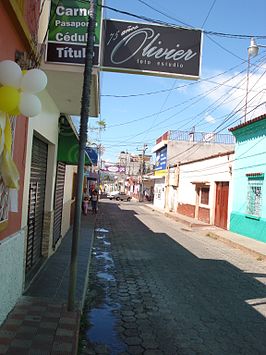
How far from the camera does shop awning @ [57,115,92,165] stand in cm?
1037

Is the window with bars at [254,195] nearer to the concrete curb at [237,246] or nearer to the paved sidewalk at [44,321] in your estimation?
the concrete curb at [237,246]

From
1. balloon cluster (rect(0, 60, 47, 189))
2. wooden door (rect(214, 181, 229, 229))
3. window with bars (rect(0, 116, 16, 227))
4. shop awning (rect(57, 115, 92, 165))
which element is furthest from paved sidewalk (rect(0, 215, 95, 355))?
wooden door (rect(214, 181, 229, 229))

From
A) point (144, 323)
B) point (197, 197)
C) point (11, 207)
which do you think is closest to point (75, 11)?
point (11, 207)

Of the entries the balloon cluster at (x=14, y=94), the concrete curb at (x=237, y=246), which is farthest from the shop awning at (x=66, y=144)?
the concrete curb at (x=237, y=246)

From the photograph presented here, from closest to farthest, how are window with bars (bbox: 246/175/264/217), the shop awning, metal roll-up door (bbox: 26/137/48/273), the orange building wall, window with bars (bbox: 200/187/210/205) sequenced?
the orange building wall < metal roll-up door (bbox: 26/137/48/273) < the shop awning < window with bars (bbox: 246/175/264/217) < window with bars (bbox: 200/187/210/205)

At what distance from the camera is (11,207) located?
4562 millimetres

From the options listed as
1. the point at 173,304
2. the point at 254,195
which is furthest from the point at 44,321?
the point at 254,195

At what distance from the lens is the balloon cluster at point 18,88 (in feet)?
12.2

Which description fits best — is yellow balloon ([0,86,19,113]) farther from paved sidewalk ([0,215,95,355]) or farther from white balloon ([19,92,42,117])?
paved sidewalk ([0,215,95,355])

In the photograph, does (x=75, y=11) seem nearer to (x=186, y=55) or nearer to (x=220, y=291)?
(x=186, y=55)

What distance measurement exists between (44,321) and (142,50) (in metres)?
4.18

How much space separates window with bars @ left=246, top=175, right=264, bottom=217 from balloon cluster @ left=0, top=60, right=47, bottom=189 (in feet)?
47.4

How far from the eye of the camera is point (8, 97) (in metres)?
3.71

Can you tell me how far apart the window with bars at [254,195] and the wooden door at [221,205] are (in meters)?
3.43
